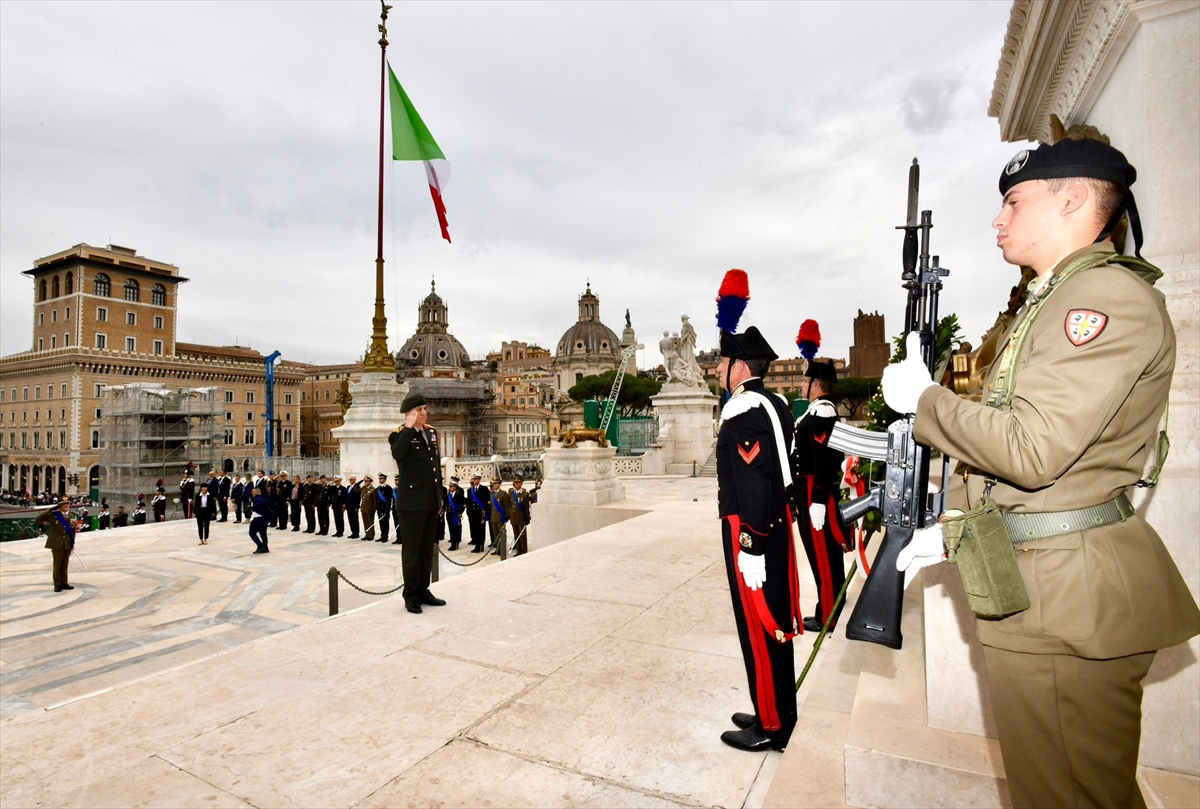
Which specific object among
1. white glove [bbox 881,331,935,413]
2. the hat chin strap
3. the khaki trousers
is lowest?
the khaki trousers

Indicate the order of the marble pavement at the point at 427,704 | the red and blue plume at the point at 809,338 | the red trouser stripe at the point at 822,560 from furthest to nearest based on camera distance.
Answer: the red and blue plume at the point at 809,338
the red trouser stripe at the point at 822,560
the marble pavement at the point at 427,704

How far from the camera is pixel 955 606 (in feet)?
8.11

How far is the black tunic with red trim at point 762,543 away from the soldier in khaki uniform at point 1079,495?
4.44 feet

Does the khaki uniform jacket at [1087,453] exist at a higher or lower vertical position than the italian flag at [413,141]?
lower

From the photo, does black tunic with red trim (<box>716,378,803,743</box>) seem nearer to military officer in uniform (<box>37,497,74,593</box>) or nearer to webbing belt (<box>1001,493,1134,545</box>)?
webbing belt (<box>1001,493,1134,545</box>)

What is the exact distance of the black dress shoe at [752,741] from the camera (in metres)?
2.90

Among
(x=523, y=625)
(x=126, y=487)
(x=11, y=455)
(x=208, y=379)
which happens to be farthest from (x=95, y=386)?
(x=523, y=625)

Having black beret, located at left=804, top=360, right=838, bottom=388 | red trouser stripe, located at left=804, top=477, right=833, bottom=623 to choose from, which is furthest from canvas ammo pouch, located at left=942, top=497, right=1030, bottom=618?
black beret, located at left=804, top=360, right=838, bottom=388

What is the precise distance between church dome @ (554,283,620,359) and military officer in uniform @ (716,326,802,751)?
392 feet

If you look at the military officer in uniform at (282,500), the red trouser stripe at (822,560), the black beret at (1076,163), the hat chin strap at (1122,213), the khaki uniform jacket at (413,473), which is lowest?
the military officer in uniform at (282,500)

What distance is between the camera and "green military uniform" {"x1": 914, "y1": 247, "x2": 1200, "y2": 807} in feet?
4.43

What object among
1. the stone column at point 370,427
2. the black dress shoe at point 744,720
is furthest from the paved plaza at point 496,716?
the stone column at point 370,427

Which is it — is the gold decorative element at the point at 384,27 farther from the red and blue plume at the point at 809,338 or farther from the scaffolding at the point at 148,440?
the scaffolding at the point at 148,440

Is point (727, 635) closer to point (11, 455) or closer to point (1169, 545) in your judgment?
point (1169, 545)
